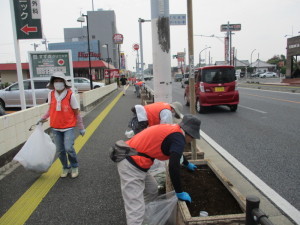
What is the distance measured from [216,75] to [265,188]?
714 centimetres

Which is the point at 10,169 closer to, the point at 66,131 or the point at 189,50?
the point at 66,131

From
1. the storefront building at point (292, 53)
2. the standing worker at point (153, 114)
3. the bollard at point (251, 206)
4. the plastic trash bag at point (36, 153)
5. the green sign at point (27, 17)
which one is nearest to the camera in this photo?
the bollard at point (251, 206)

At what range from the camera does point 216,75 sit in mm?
10172

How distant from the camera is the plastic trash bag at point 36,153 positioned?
3924 mm

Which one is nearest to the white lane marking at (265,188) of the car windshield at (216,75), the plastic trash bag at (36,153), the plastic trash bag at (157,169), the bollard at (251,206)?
the plastic trash bag at (157,169)

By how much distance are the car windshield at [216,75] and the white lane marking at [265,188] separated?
5.24m

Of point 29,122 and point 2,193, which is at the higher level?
point 29,122

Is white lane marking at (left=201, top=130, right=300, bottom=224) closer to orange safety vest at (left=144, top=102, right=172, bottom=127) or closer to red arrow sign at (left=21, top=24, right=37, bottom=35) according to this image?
orange safety vest at (left=144, top=102, right=172, bottom=127)

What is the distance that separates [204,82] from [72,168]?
7175mm

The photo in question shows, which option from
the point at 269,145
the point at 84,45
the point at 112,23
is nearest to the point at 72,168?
the point at 269,145

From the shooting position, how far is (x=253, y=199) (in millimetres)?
1565

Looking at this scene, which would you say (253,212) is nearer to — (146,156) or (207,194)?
(146,156)

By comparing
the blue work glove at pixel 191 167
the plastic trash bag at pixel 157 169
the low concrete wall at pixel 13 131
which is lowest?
the plastic trash bag at pixel 157 169

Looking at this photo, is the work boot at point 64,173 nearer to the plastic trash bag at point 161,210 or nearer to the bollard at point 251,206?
the plastic trash bag at point 161,210
